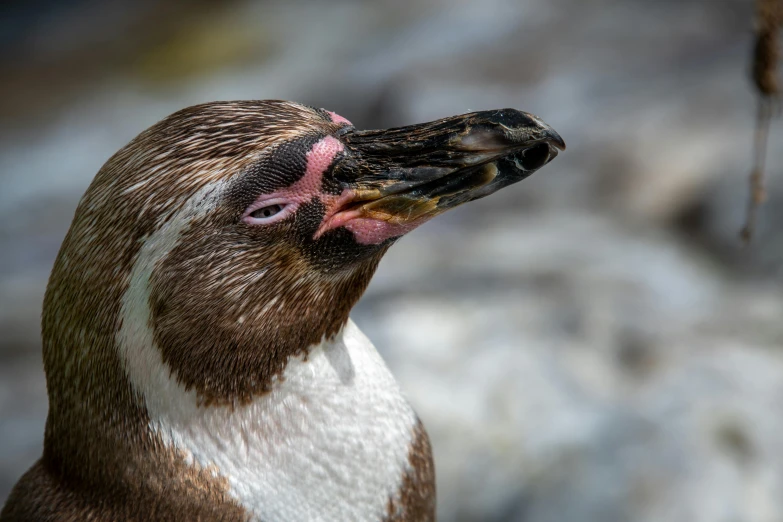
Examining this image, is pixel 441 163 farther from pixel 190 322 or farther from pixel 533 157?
pixel 190 322

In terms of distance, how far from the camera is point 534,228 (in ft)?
16.7

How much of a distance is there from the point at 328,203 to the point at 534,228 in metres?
3.57

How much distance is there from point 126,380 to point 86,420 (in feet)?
0.43

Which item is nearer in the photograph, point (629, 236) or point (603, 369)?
point (603, 369)

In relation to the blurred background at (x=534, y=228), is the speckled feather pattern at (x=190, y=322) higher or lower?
higher

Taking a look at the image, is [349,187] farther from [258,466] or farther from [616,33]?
[616,33]

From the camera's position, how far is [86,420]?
1656mm

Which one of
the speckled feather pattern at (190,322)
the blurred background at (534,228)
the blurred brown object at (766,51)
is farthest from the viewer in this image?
the blurred background at (534,228)

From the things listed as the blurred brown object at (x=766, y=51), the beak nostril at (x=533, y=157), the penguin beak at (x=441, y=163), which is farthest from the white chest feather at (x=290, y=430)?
the blurred brown object at (x=766, y=51)

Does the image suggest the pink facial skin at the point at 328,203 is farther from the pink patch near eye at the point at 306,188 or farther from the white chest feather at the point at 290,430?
the white chest feather at the point at 290,430

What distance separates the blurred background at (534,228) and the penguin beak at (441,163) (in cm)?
193

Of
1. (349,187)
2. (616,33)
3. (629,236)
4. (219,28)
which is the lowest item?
(629,236)

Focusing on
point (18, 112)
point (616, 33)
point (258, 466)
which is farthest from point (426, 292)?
point (18, 112)

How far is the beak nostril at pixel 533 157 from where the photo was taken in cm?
163
